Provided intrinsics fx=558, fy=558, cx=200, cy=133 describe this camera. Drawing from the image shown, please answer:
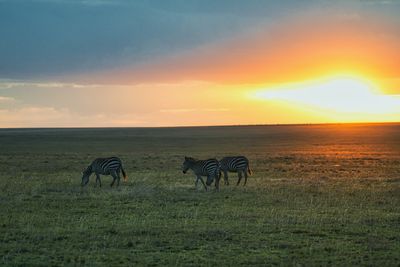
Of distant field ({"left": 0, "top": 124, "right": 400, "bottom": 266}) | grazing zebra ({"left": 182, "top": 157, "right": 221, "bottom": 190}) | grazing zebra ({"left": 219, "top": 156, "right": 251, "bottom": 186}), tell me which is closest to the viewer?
distant field ({"left": 0, "top": 124, "right": 400, "bottom": 266})

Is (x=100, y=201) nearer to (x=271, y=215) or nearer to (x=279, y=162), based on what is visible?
(x=271, y=215)

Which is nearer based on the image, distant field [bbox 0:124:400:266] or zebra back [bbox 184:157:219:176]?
distant field [bbox 0:124:400:266]

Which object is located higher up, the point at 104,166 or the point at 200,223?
the point at 104,166

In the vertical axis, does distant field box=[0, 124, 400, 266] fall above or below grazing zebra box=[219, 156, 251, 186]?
below

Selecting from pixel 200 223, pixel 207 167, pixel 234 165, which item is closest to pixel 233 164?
pixel 234 165

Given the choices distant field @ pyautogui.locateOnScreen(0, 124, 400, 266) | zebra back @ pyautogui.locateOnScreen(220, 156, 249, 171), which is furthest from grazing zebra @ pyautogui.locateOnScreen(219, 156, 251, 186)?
distant field @ pyautogui.locateOnScreen(0, 124, 400, 266)

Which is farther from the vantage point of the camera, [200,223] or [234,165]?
[234,165]

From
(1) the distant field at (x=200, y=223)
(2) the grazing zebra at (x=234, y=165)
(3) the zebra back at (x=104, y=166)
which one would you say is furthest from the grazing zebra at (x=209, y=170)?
(3) the zebra back at (x=104, y=166)

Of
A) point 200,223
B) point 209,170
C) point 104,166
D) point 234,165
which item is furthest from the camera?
point 234,165

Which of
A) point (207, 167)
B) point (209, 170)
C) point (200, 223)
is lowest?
point (200, 223)

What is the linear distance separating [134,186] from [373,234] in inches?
505

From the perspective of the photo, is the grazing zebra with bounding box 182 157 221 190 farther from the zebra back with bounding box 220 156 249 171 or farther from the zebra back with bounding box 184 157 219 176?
the zebra back with bounding box 220 156 249 171

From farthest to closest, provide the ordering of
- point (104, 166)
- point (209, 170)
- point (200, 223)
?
point (104, 166)
point (209, 170)
point (200, 223)

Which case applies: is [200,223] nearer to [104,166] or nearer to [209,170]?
[209,170]
